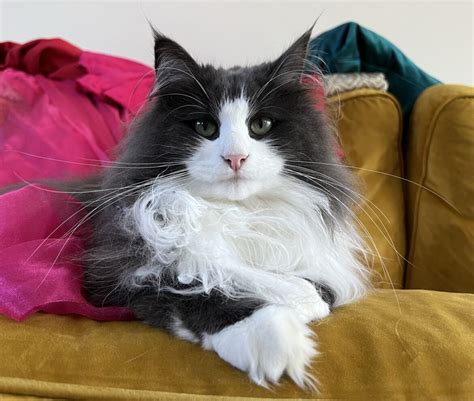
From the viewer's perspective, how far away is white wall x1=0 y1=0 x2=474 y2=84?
2213mm

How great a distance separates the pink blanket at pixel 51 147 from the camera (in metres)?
0.99

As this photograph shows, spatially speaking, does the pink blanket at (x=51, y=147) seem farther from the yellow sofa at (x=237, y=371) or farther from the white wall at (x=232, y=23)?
the white wall at (x=232, y=23)

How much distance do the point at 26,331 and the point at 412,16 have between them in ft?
7.07

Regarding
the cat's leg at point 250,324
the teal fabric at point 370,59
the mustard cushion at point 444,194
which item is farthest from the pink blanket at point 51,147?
the mustard cushion at point 444,194

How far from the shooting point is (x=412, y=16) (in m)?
2.23

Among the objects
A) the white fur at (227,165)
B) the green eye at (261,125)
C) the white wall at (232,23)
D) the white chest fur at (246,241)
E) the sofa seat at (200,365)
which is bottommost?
the sofa seat at (200,365)

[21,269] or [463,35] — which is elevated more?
[463,35]

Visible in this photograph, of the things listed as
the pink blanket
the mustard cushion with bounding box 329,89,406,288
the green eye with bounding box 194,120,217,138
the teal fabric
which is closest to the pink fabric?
the pink blanket

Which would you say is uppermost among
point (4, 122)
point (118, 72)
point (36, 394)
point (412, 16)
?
point (412, 16)

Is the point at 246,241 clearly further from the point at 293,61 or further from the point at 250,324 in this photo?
the point at 293,61

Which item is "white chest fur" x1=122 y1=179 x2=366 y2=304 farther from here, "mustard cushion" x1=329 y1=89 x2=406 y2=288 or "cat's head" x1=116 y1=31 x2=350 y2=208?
"mustard cushion" x1=329 y1=89 x2=406 y2=288

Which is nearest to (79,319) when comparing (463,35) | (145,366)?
(145,366)

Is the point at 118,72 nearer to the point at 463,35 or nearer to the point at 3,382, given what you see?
the point at 3,382

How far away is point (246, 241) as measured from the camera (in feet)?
3.57
